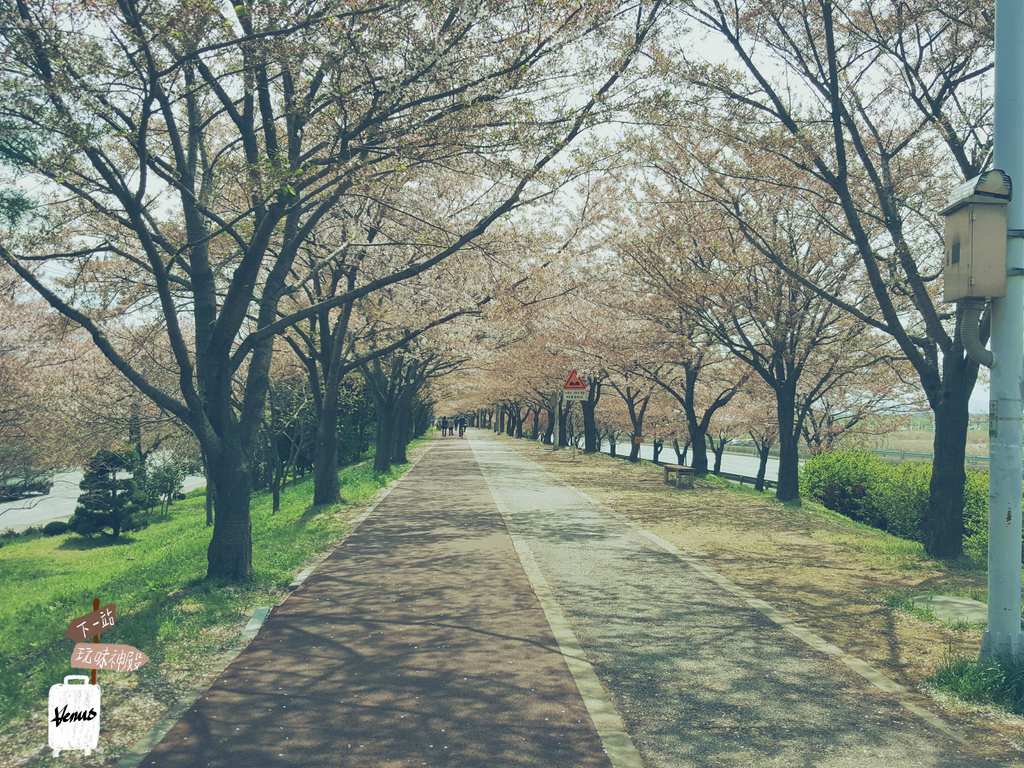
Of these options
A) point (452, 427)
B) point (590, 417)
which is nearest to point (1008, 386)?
point (590, 417)

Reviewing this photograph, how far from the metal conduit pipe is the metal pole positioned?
10 centimetres

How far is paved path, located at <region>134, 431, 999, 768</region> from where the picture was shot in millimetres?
3906

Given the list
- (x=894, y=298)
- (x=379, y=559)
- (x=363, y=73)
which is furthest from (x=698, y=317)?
(x=363, y=73)

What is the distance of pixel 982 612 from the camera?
6602 mm

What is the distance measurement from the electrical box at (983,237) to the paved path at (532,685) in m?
2.83

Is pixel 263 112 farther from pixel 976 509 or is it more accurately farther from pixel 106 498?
pixel 106 498

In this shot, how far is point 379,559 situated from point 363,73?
19.2ft

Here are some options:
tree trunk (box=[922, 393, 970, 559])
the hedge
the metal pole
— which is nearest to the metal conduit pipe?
the metal pole

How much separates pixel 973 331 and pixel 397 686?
4.72m

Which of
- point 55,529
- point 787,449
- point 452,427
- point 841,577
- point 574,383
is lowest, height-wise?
point 55,529

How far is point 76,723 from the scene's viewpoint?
12.7 ft

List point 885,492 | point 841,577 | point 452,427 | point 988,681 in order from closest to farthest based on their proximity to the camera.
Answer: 1. point 988,681
2. point 841,577
3. point 885,492
4. point 452,427

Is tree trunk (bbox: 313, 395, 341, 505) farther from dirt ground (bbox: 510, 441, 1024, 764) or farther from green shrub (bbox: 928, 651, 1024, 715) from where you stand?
green shrub (bbox: 928, 651, 1024, 715)

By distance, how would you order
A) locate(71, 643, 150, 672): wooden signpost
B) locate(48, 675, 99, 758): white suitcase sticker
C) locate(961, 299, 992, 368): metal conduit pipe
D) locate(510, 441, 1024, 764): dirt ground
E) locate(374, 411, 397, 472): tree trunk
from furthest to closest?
locate(374, 411, 397, 472): tree trunk < locate(961, 299, 992, 368): metal conduit pipe < locate(510, 441, 1024, 764): dirt ground < locate(48, 675, 99, 758): white suitcase sticker < locate(71, 643, 150, 672): wooden signpost
